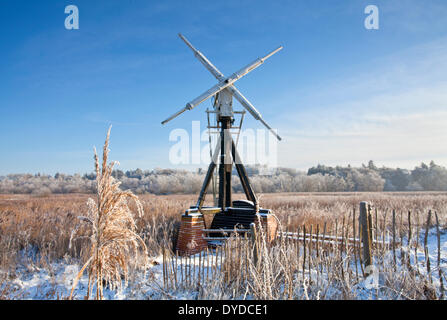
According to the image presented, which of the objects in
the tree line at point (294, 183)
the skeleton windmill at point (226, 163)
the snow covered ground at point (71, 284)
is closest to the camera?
the snow covered ground at point (71, 284)

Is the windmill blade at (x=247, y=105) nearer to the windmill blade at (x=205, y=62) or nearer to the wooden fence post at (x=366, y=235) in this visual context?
the windmill blade at (x=205, y=62)

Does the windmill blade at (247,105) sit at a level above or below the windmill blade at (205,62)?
below

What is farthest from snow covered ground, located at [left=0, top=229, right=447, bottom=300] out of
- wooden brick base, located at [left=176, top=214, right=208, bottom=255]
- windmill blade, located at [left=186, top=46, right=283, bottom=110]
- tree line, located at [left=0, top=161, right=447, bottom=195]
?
tree line, located at [left=0, top=161, right=447, bottom=195]

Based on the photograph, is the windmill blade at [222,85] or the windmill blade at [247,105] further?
the windmill blade at [247,105]

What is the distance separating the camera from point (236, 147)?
8703 millimetres

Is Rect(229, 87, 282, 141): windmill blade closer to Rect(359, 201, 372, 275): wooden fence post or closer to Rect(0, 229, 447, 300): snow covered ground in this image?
Rect(359, 201, 372, 275): wooden fence post

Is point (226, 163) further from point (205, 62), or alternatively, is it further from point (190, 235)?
point (205, 62)

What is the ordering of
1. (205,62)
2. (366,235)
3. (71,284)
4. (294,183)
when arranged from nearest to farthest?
(366,235), (71,284), (205,62), (294,183)

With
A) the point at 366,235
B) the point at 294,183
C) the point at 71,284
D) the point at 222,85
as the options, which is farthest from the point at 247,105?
the point at 294,183

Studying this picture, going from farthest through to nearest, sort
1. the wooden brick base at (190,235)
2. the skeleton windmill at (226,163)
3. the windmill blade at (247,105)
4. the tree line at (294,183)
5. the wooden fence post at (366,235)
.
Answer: the tree line at (294,183)
the windmill blade at (247,105)
the skeleton windmill at (226,163)
the wooden brick base at (190,235)
the wooden fence post at (366,235)

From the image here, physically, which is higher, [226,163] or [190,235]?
[226,163]

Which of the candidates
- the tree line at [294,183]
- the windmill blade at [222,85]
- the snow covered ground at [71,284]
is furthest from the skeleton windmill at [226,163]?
the tree line at [294,183]
